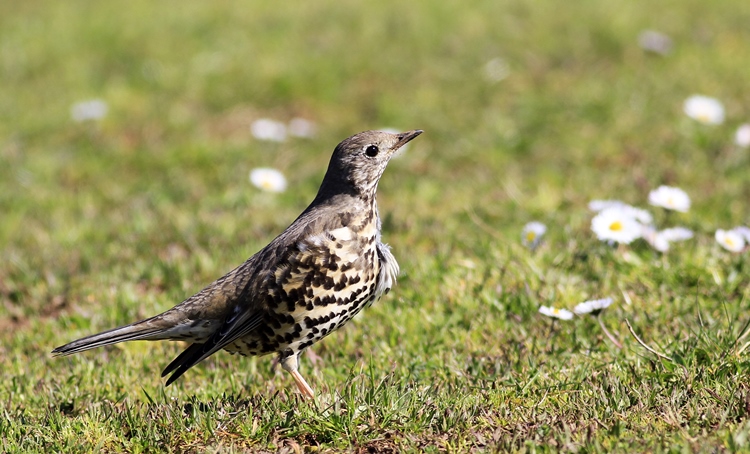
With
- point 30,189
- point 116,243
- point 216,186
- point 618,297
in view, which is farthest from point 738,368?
point 30,189

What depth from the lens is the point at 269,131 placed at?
10.0 metres

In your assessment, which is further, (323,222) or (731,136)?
(731,136)

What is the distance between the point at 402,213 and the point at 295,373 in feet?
10.3

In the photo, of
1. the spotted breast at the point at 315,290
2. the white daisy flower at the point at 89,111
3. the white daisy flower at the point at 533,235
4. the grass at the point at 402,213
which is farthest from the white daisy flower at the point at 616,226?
the white daisy flower at the point at 89,111

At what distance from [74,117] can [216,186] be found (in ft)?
7.98

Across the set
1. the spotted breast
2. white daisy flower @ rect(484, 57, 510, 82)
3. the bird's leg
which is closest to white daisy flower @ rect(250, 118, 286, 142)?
white daisy flower @ rect(484, 57, 510, 82)

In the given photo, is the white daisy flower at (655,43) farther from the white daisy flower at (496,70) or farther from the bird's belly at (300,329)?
the bird's belly at (300,329)

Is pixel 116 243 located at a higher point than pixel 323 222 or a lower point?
lower

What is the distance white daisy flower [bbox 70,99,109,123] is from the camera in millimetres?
10422

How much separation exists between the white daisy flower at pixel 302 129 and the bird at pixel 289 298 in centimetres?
499


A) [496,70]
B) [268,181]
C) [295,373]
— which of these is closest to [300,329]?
[295,373]

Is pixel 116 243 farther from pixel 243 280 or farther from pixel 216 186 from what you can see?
pixel 243 280

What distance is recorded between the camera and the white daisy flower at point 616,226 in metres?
5.79

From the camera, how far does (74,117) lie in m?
10.5
